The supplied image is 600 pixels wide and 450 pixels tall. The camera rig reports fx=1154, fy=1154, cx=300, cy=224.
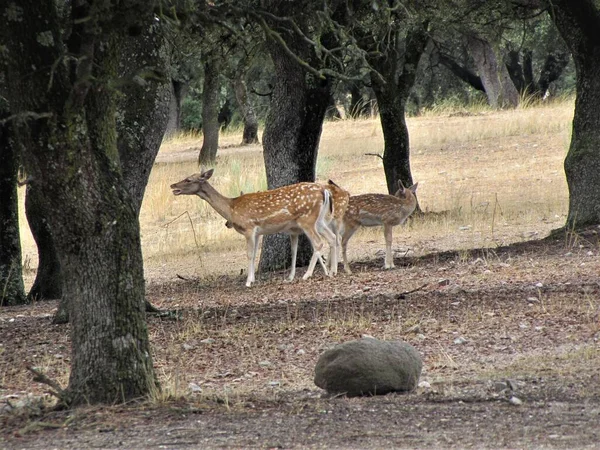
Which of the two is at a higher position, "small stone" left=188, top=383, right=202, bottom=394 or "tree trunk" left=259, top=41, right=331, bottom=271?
"tree trunk" left=259, top=41, right=331, bottom=271

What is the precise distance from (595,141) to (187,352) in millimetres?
7902

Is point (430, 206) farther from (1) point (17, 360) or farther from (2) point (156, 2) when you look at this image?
(2) point (156, 2)

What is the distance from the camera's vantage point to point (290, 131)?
16297 mm

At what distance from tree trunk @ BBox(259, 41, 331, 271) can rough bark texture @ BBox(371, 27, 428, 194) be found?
3.93 metres

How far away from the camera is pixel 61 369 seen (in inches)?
385

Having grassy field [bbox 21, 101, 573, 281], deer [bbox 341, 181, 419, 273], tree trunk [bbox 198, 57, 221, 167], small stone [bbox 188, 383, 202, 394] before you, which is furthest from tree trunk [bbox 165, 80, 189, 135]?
small stone [bbox 188, 383, 202, 394]

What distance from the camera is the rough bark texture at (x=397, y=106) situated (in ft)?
66.8

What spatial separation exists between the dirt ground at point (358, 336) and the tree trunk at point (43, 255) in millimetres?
1111

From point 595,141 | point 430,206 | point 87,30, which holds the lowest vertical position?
point 430,206

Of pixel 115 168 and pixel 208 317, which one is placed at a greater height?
pixel 115 168

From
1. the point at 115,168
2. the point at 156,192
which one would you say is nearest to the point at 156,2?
the point at 115,168

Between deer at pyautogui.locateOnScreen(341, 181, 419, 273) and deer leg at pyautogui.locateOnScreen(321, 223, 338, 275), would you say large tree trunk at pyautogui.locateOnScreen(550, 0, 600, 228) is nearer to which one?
deer at pyautogui.locateOnScreen(341, 181, 419, 273)

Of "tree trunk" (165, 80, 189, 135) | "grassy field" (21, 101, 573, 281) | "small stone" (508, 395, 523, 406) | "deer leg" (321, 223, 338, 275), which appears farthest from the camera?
"tree trunk" (165, 80, 189, 135)

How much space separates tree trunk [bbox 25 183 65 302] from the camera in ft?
48.5
